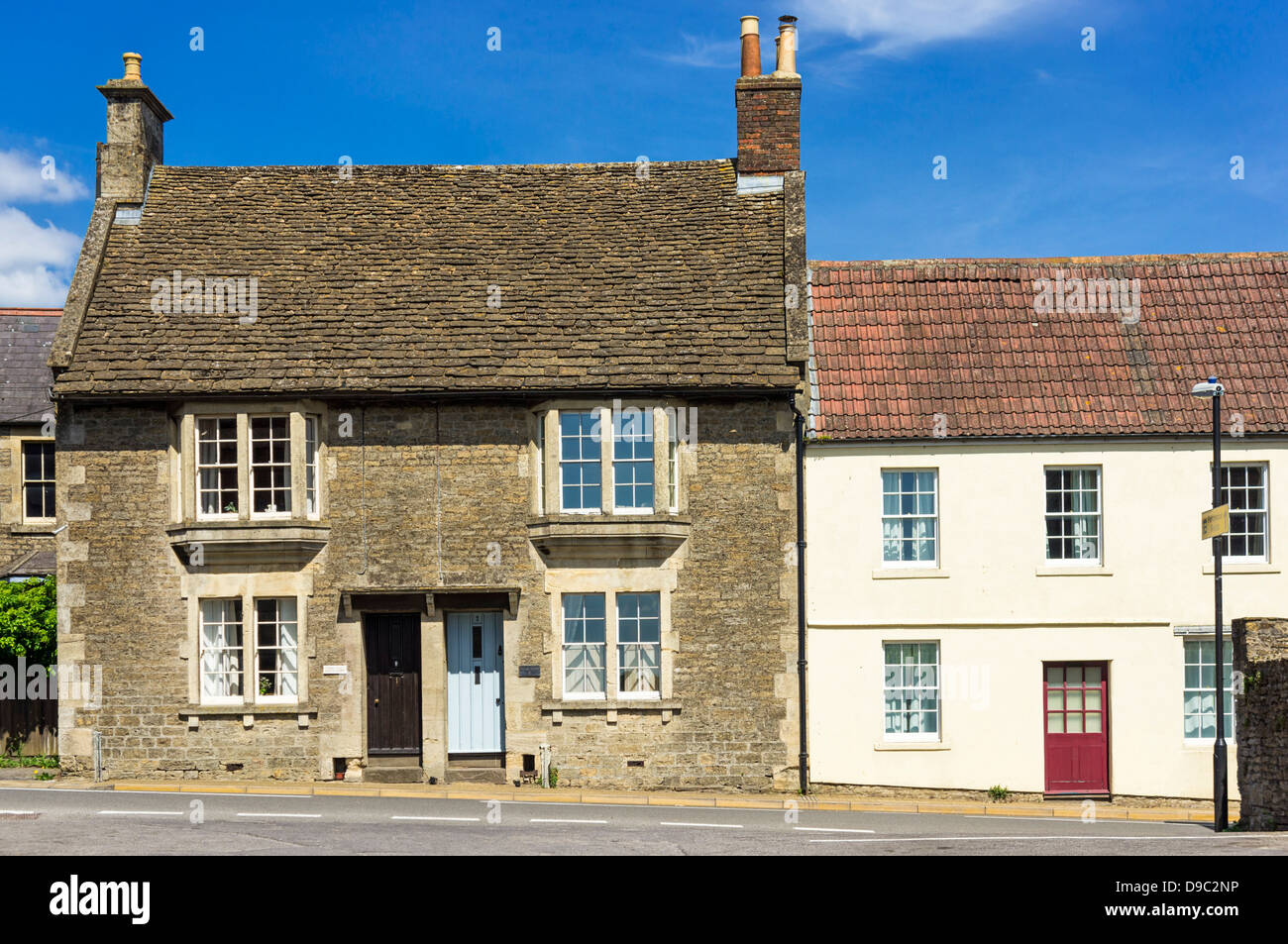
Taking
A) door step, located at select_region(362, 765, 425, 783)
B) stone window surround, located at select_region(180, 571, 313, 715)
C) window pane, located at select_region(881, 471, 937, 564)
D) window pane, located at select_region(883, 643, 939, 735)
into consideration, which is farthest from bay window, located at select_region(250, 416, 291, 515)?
window pane, located at select_region(883, 643, 939, 735)

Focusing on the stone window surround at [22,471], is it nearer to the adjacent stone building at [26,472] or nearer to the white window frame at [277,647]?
the adjacent stone building at [26,472]

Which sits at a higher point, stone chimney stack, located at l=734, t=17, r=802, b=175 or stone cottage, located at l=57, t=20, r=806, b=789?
stone chimney stack, located at l=734, t=17, r=802, b=175

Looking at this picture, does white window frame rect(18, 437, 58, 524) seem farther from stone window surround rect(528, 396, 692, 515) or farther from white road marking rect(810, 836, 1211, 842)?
white road marking rect(810, 836, 1211, 842)

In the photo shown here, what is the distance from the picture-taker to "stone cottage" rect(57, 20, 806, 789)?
21.1 metres

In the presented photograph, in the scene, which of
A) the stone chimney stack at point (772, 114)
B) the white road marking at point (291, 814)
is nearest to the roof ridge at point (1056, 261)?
the stone chimney stack at point (772, 114)

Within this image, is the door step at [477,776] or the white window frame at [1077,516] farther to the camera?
the white window frame at [1077,516]

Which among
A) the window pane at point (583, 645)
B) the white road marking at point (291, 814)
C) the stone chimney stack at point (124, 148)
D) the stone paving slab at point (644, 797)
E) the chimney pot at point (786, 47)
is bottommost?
the stone paving slab at point (644, 797)

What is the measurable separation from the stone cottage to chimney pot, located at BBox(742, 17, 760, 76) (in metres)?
5.31

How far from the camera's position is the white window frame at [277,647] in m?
21.2

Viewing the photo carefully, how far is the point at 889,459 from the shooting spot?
22.2 metres

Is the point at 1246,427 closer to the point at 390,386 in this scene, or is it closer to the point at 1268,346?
the point at 1268,346

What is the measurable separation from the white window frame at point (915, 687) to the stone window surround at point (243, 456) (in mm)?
9537

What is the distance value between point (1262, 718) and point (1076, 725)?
13.5ft

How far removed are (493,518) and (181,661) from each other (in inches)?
214
